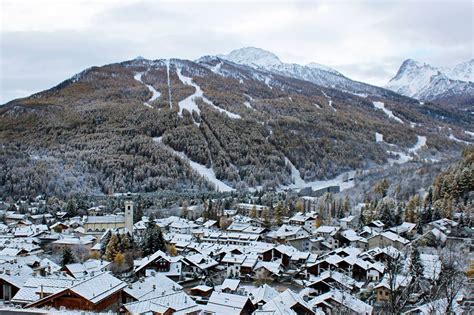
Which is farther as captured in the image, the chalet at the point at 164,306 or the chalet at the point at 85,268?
the chalet at the point at 85,268

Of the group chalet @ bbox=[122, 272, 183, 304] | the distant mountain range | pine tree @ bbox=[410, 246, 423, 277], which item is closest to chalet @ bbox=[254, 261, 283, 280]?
chalet @ bbox=[122, 272, 183, 304]

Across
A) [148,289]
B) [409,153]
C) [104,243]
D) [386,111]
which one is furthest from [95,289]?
[386,111]

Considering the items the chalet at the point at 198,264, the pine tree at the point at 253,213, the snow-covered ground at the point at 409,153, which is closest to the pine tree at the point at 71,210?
the pine tree at the point at 253,213

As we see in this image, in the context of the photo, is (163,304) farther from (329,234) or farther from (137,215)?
(137,215)

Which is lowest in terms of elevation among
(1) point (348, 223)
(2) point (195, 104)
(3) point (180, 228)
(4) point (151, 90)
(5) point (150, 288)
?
(1) point (348, 223)

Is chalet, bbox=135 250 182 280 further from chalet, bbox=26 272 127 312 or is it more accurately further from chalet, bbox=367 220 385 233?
chalet, bbox=367 220 385 233

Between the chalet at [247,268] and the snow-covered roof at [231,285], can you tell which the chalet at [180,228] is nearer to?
the chalet at [247,268]
